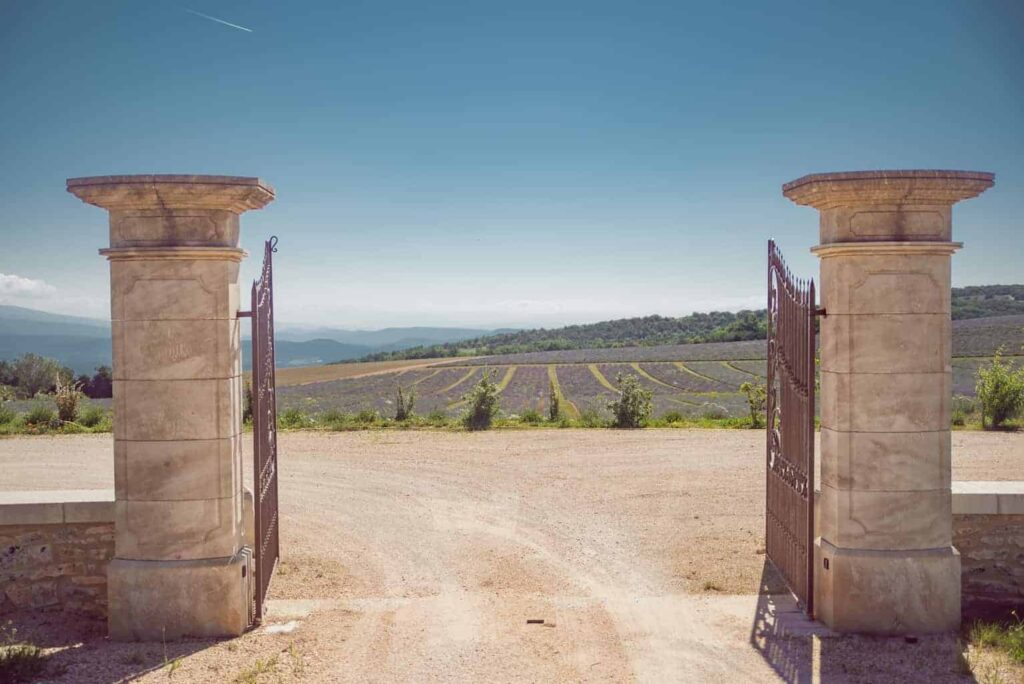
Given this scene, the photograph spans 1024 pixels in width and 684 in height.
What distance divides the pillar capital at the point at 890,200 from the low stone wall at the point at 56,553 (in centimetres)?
672

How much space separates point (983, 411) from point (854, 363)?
13.6m

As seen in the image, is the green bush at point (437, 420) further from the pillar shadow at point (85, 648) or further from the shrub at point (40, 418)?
the pillar shadow at point (85, 648)

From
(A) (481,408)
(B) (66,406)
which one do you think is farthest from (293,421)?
(B) (66,406)

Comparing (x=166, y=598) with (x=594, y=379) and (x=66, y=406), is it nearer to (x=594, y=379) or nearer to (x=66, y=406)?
(x=66, y=406)

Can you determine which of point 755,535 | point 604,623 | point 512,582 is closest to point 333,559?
point 512,582

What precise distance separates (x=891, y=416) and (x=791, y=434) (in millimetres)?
1040

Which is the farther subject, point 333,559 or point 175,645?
point 333,559

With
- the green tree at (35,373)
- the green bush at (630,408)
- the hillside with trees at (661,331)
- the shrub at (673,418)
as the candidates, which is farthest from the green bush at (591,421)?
the hillside with trees at (661,331)

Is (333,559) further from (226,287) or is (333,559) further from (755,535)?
(755,535)

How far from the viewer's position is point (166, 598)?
614 centimetres

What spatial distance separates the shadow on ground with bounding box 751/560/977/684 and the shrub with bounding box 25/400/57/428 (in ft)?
56.4

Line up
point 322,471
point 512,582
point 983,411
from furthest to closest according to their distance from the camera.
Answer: point 983,411 < point 322,471 < point 512,582

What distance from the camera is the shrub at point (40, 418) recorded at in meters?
17.6

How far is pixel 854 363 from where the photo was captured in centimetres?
620
